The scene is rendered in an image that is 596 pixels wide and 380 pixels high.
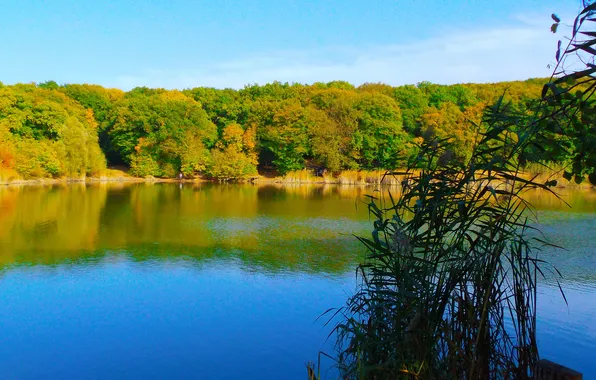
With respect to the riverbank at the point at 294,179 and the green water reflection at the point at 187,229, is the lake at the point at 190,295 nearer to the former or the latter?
the green water reflection at the point at 187,229

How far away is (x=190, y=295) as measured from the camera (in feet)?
23.9

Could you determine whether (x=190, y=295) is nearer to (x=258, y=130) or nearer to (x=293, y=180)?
(x=293, y=180)

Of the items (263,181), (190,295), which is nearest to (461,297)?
(190,295)

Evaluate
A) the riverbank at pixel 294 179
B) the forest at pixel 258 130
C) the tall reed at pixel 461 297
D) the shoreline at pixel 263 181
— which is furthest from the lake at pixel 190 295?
the forest at pixel 258 130

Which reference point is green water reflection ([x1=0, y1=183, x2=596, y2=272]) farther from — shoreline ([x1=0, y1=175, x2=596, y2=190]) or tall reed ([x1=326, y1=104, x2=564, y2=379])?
shoreline ([x1=0, y1=175, x2=596, y2=190])

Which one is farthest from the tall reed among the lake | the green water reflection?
the green water reflection

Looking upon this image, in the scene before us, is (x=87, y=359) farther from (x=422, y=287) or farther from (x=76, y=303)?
(x=422, y=287)

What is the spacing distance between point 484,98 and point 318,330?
119 ft

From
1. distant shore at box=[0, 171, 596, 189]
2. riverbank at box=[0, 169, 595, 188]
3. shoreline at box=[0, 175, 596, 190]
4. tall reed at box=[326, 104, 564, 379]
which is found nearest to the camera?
tall reed at box=[326, 104, 564, 379]

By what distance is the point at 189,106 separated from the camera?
3550 cm

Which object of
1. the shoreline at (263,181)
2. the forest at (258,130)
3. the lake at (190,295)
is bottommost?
the lake at (190,295)

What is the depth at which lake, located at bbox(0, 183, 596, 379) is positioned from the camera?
5154 mm

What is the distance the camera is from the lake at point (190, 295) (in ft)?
16.9

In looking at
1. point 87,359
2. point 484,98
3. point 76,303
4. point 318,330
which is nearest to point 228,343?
point 318,330
